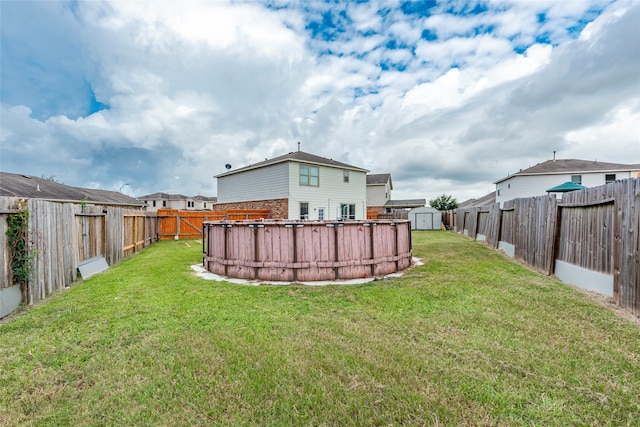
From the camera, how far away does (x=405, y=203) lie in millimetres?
41062

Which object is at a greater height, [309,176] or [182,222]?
[309,176]

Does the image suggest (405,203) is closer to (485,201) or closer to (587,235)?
(485,201)

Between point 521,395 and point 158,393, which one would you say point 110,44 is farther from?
point 521,395

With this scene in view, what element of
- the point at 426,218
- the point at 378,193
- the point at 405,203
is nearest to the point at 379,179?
the point at 378,193

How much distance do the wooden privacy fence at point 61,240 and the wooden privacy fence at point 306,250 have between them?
342 centimetres

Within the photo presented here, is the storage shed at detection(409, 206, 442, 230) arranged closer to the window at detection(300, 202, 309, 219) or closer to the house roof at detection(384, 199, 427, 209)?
the house roof at detection(384, 199, 427, 209)

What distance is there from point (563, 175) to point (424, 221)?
466 inches

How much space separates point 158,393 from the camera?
2496 mm

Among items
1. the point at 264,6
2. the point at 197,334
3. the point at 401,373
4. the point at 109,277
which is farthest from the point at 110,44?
the point at 401,373

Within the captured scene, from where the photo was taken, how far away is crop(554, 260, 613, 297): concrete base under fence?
5.02 meters

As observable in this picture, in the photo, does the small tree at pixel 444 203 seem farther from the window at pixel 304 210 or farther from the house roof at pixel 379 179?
the window at pixel 304 210

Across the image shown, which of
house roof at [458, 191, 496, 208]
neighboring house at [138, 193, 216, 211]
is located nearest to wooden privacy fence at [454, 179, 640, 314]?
house roof at [458, 191, 496, 208]

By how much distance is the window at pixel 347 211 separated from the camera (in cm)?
2301

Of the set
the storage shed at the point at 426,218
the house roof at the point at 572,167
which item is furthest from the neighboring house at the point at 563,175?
the storage shed at the point at 426,218
